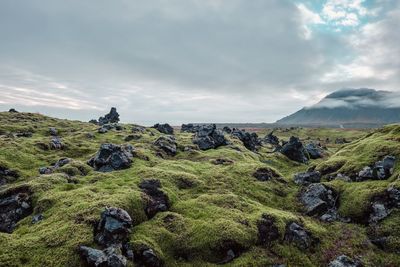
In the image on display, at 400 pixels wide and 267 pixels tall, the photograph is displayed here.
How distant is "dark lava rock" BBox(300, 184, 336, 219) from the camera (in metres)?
38.2

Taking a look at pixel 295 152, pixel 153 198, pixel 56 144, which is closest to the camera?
pixel 153 198

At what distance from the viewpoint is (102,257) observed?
23.7 m

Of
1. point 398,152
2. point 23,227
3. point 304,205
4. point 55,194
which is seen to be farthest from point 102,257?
point 398,152

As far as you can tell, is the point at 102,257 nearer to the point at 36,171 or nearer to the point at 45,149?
the point at 36,171

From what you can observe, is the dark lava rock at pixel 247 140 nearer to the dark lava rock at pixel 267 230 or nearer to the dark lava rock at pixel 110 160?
the dark lava rock at pixel 110 160

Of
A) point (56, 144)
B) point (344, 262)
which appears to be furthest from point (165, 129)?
point (344, 262)

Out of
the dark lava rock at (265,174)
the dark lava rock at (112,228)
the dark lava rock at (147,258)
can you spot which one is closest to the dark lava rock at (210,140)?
the dark lava rock at (265,174)

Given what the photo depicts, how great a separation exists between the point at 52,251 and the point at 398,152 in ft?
145

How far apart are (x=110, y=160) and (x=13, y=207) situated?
16125 millimetres

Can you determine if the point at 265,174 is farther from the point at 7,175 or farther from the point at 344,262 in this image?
the point at 7,175

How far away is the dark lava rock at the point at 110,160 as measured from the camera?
46.3 m

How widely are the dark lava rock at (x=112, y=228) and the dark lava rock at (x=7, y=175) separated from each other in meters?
23.8

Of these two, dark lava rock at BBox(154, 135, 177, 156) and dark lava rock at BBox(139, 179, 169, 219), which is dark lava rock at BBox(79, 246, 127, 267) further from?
dark lava rock at BBox(154, 135, 177, 156)

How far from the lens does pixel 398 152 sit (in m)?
43.5
